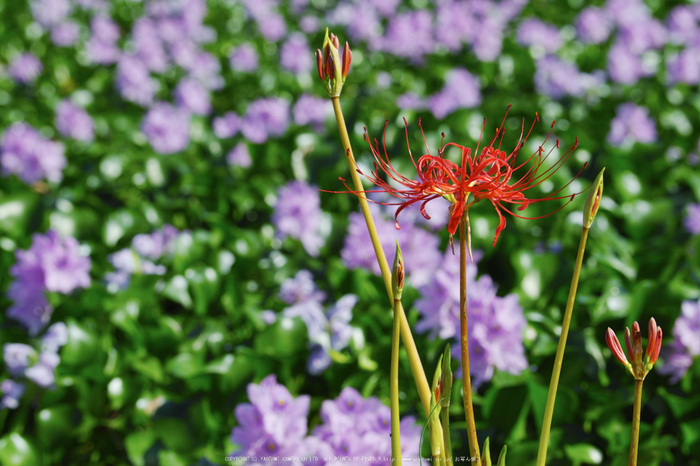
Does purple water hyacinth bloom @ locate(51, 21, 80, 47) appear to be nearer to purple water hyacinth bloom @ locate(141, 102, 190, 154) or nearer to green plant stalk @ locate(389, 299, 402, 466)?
purple water hyacinth bloom @ locate(141, 102, 190, 154)

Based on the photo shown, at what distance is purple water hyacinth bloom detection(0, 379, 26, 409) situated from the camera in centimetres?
158

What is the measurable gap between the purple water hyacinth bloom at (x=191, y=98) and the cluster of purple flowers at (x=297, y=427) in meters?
2.44

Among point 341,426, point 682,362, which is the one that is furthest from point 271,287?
point 682,362

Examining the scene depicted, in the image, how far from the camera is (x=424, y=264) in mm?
1836

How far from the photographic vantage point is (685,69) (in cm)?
323

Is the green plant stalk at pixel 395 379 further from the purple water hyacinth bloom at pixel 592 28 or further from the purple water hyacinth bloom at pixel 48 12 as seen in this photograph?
the purple water hyacinth bloom at pixel 48 12

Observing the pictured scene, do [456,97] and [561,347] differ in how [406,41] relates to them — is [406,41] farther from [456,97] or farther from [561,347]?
[561,347]

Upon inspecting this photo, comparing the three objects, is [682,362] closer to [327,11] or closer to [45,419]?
[45,419]

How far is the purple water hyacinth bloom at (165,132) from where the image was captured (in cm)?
284

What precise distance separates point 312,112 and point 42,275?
163 centimetres

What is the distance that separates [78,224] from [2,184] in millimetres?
609

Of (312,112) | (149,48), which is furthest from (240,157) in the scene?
(149,48)

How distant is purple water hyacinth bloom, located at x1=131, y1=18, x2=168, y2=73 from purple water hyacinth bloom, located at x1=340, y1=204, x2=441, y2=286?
2336 millimetres

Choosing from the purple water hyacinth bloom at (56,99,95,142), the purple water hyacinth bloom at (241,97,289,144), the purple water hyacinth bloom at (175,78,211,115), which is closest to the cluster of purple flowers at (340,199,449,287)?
the purple water hyacinth bloom at (241,97,289,144)
